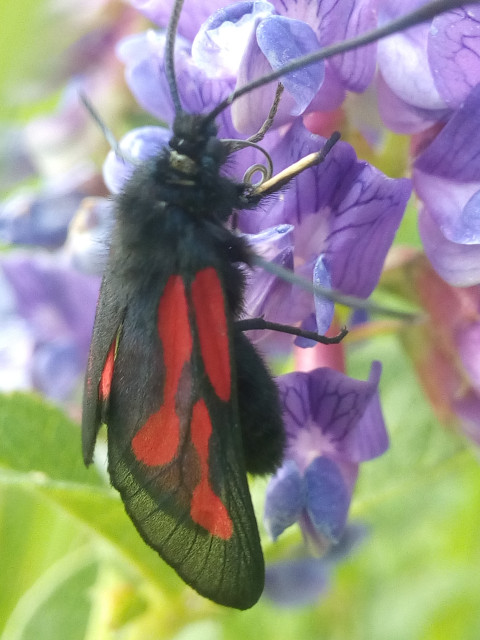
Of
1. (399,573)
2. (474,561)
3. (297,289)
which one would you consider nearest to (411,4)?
(297,289)

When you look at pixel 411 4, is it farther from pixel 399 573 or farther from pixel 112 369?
pixel 399 573

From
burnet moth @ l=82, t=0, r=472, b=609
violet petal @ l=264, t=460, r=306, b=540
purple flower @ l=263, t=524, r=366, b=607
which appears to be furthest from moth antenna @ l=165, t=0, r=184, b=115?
purple flower @ l=263, t=524, r=366, b=607

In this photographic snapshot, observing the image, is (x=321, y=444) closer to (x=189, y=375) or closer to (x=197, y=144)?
(x=189, y=375)

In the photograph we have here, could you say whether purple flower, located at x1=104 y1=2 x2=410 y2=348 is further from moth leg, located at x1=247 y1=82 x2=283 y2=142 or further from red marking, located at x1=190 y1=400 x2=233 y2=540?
red marking, located at x1=190 y1=400 x2=233 y2=540

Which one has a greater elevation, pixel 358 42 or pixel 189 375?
pixel 358 42

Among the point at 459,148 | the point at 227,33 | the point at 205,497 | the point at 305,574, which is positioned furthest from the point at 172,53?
the point at 305,574

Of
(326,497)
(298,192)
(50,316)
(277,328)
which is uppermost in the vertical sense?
(298,192)

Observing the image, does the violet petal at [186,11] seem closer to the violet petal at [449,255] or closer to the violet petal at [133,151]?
the violet petal at [133,151]
